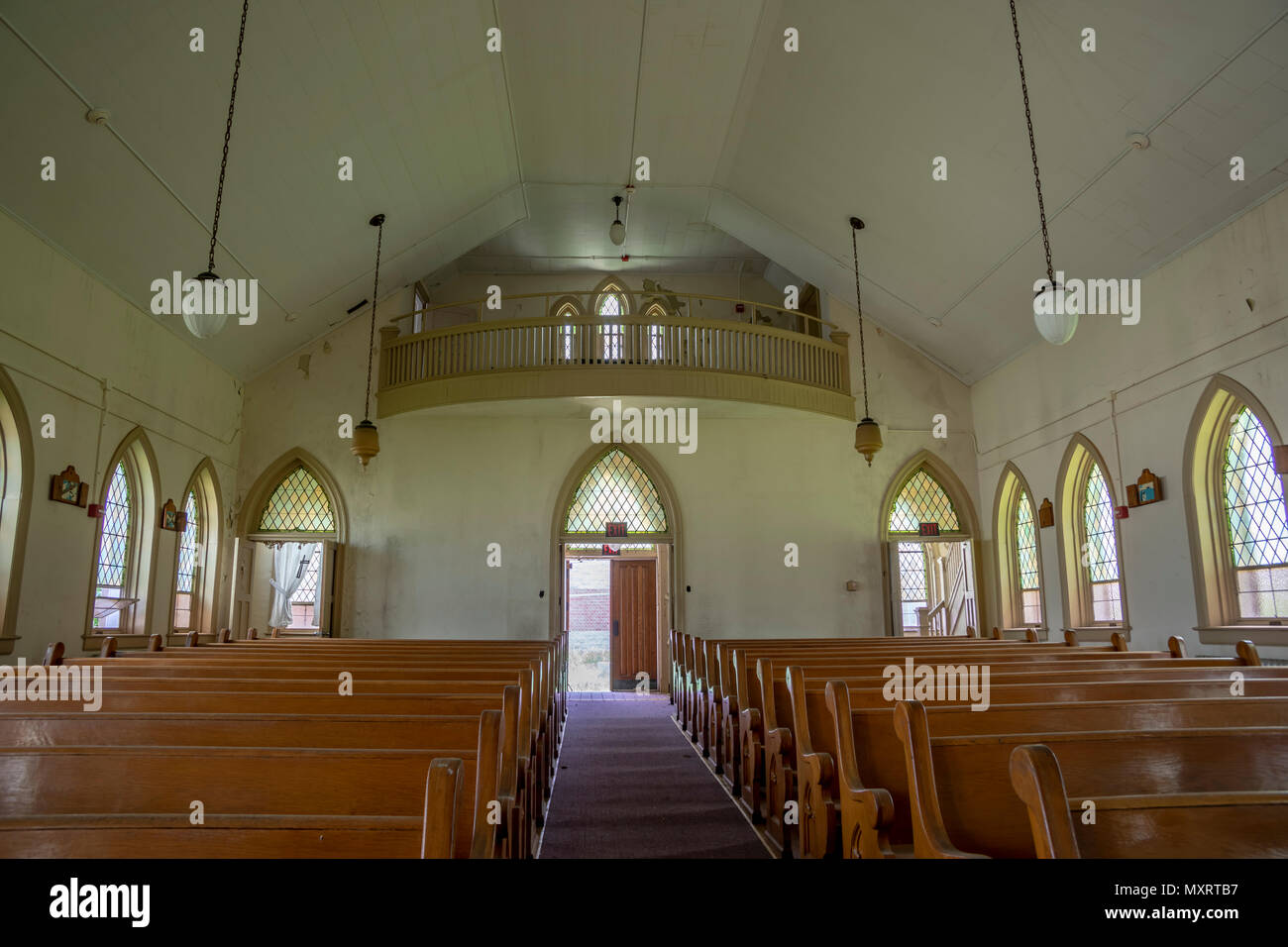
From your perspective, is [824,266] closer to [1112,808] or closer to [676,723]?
[676,723]

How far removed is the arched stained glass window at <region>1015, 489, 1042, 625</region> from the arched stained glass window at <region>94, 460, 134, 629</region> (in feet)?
35.8

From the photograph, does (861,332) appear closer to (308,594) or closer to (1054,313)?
(1054,313)

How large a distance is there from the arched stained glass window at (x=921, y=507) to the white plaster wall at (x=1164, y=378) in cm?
179

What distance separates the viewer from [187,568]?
10.2m

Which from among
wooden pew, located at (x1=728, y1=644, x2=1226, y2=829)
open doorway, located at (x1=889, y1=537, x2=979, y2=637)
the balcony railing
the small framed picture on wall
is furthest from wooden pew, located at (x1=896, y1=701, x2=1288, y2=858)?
open doorway, located at (x1=889, y1=537, x2=979, y2=637)

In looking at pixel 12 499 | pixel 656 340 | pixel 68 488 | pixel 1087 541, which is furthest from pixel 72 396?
pixel 1087 541

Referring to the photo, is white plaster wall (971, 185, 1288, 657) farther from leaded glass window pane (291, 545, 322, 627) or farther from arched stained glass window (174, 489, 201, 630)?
leaded glass window pane (291, 545, 322, 627)

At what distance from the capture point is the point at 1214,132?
20.9 feet

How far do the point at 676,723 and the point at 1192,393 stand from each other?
599 cm

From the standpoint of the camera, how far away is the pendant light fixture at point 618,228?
11008 mm

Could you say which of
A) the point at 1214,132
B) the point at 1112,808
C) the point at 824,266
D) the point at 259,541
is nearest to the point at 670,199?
the point at 824,266

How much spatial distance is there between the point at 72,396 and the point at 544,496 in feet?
19.1

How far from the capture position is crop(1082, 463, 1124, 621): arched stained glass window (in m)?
9.04
